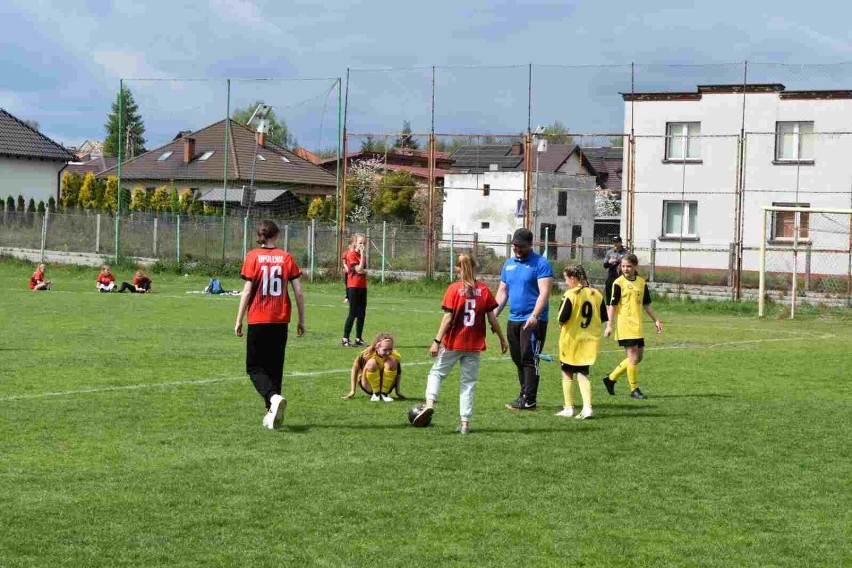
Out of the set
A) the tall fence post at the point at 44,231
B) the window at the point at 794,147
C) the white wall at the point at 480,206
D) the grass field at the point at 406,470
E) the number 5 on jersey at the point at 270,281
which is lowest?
the grass field at the point at 406,470

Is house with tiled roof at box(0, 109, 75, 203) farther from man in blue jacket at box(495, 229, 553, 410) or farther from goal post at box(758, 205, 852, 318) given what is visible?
man in blue jacket at box(495, 229, 553, 410)

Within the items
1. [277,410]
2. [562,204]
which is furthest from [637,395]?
[562,204]

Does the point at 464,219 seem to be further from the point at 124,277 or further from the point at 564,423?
the point at 564,423

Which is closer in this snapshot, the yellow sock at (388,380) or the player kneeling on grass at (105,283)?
the yellow sock at (388,380)


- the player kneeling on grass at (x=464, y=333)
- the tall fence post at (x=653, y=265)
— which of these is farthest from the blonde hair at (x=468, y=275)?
the tall fence post at (x=653, y=265)

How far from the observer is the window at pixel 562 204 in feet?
215

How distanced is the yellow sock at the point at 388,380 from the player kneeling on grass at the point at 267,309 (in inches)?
84.5

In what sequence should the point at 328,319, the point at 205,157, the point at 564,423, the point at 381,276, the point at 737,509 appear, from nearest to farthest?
the point at 737,509, the point at 564,423, the point at 328,319, the point at 381,276, the point at 205,157

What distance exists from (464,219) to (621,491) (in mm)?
60589

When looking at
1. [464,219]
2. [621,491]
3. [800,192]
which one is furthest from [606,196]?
[621,491]

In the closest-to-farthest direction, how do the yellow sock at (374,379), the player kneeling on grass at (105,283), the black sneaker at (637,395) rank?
the yellow sock at (374,379), the black sneaker at (637,395), the player kneeling on grass at (105,283)

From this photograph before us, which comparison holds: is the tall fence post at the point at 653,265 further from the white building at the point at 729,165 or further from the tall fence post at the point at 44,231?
the tall fence post at the point at 44,231

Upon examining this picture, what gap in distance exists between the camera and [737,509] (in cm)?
797

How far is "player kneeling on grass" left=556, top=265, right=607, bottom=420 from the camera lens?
12.0 m
